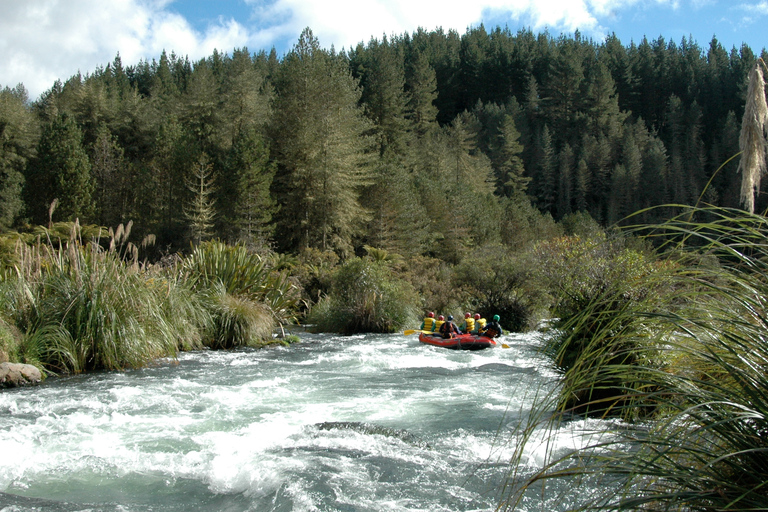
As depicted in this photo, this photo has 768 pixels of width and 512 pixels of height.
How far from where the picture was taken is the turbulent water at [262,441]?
573 centimetres

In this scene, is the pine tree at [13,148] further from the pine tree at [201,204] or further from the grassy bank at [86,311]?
the grassy bank at [86,311]

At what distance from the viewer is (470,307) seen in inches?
961

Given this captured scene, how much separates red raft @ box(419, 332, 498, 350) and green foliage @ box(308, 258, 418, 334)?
4.34m

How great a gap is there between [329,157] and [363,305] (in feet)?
63.0

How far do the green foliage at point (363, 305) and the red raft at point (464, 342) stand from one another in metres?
4.34

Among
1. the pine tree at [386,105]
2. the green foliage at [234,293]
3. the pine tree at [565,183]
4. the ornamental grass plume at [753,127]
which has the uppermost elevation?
the pine tree at [386,105]

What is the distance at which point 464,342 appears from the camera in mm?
16703

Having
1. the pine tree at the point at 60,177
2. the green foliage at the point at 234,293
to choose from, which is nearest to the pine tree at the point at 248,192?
the pine tree at the point at 60,177

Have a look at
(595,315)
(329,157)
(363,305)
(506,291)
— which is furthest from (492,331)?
(329,157)

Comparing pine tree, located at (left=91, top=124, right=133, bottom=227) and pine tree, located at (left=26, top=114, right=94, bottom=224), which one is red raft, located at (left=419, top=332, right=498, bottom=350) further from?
pine tree, located at (left=91, top=124, right=133, bottom=227)

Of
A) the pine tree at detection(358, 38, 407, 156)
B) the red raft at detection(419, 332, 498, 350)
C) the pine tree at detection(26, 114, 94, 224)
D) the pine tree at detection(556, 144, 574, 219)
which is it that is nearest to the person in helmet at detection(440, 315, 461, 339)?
the red raft at detection(419, 332, 498, 350)

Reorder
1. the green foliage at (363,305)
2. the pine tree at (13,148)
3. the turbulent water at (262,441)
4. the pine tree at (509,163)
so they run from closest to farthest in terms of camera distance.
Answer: the turbulent water at (262,441)
the green foliage at (363,305)
the pine tree at (13,148)
the pine tree at (509,163)

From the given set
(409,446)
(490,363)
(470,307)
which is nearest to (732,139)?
(470,307)

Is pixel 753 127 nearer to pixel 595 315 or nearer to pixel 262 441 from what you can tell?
pixel 595 315
